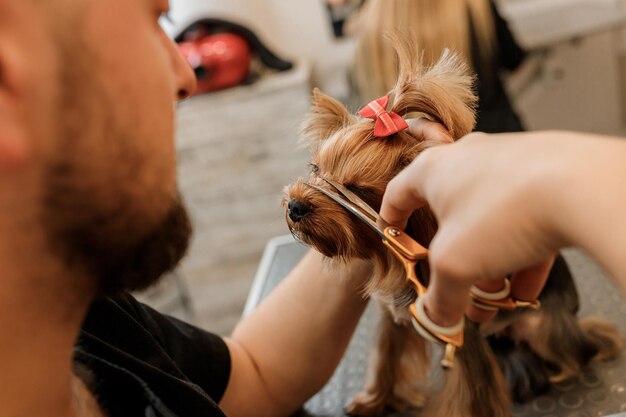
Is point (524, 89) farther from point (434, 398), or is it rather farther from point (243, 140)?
point (434, 398)

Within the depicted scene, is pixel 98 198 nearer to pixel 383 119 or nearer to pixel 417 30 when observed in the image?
pixel 383 119

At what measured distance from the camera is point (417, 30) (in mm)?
1767

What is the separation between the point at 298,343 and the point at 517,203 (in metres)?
0.60

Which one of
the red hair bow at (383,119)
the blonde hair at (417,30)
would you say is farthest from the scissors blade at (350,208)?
the blonde hair at (417,30)

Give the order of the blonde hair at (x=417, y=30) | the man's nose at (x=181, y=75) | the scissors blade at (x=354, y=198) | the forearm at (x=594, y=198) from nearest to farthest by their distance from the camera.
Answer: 1. the forearm at (x=594, y=198)
2. the man's nose at (x=181, y=75)
3. the scissors blade at (x=354, y=198)
4. the blonde hair at (x=417, y=30)

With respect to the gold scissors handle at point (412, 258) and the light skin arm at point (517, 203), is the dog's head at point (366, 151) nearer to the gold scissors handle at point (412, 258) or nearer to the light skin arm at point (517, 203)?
the gold scissors handle at point (412, 258)

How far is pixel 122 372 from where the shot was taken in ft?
2.29

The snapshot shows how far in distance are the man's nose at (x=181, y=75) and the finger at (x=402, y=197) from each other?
0.74ft

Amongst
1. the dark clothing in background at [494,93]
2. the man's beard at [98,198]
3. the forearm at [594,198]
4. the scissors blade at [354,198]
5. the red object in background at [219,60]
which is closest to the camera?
the forearm at [594,198]

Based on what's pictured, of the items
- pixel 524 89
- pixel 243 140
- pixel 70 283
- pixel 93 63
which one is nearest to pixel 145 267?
pixel 70 283

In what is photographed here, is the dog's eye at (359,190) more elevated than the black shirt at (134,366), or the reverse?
the dog's eye at (359,190)

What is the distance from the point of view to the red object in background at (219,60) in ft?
8.34

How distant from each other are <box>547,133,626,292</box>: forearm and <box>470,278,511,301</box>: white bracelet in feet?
0.80

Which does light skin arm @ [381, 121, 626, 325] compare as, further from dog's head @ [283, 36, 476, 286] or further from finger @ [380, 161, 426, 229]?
dog's head @ [283, 36, 476, 286]
